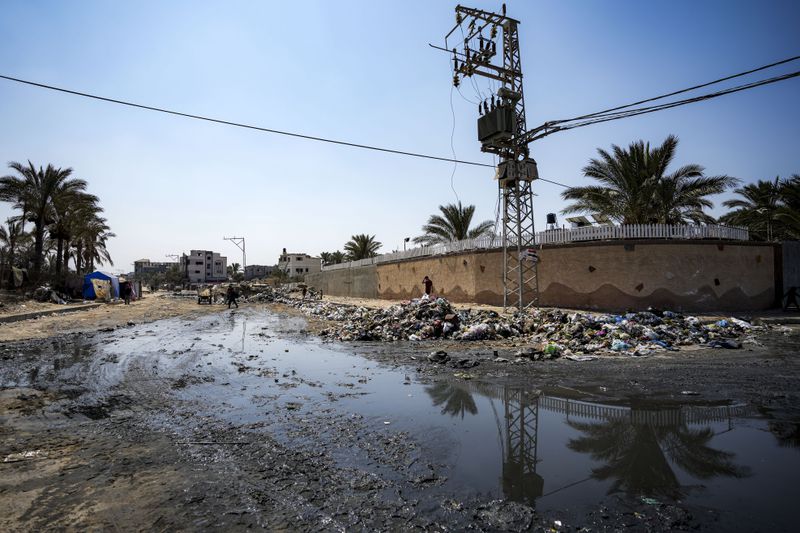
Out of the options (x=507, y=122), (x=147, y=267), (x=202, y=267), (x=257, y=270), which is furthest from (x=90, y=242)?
(x=147, y=267)

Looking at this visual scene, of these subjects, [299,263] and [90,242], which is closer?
[90,242]

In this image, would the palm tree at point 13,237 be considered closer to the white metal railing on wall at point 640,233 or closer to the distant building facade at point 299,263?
the white metal railing on wall at point 640,233

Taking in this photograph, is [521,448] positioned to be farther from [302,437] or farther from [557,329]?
[557,329]

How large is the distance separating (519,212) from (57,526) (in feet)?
43.3

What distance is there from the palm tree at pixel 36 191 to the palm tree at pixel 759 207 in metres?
42.7

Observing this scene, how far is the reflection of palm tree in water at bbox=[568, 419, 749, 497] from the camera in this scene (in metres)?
3.02

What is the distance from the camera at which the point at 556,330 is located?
10344 mm

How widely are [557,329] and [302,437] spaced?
8.13m

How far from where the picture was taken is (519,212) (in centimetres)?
1362

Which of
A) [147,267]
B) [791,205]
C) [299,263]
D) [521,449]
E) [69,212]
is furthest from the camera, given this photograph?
[147,267]

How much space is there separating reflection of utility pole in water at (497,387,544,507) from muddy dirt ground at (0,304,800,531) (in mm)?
101

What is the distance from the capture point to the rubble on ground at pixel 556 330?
28.8 ft

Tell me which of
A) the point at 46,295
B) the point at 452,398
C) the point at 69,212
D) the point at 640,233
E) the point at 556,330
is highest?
the point at 69,212

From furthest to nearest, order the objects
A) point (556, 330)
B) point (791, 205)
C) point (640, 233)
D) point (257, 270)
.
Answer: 1. point (257, 270)
2. point (791, 205)
3. point (640, 233)
4. point (556, 330)
